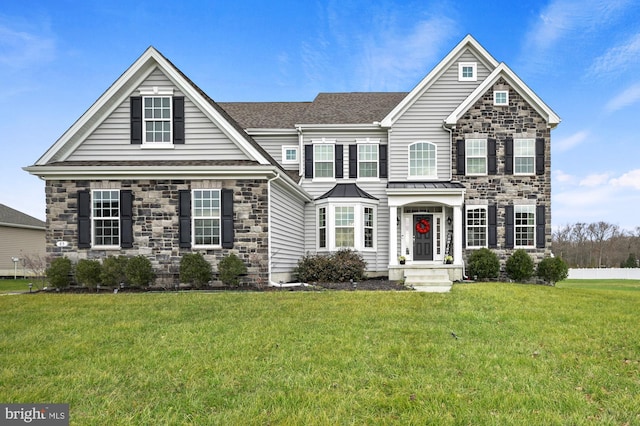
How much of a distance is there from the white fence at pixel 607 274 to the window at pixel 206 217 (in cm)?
2955

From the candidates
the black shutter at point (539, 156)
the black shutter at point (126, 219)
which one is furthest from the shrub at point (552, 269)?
the black shutter at point (126, 219)

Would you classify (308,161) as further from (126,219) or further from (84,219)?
(84,219)

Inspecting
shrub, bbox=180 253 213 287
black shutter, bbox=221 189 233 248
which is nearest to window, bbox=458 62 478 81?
black shutter, bbox=221 189 233 248

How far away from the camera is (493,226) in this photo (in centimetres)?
1850

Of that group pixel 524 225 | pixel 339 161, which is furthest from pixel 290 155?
pixel 524 225

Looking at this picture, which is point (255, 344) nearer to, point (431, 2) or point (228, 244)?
point (228, 244)

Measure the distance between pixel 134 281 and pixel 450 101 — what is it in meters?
13.4

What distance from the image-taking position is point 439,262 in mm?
18766

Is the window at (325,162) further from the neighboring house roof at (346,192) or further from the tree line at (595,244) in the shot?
the tree line at (595,244)

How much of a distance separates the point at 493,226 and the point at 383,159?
4988 mm

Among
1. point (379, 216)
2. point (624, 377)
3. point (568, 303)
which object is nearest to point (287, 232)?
point (379, 216)

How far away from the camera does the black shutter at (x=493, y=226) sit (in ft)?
60.5

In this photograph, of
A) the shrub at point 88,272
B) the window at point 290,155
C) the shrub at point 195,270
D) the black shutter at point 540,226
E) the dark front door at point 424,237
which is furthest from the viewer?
the window at point 290,155

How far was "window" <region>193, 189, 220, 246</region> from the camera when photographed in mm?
14680
